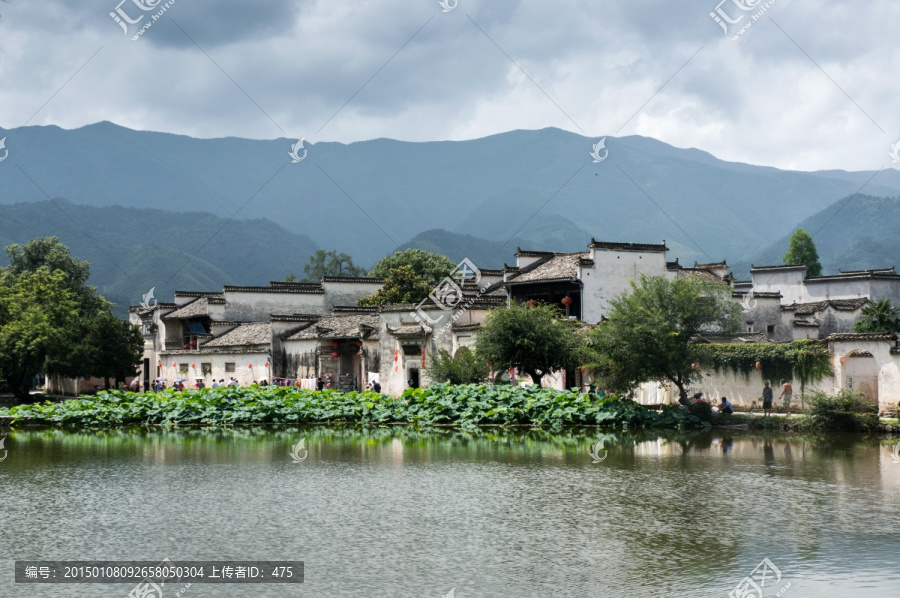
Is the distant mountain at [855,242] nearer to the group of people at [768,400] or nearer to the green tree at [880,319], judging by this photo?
the green tree at [880,319]

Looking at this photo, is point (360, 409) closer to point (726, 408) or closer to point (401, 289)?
point (726, 408)

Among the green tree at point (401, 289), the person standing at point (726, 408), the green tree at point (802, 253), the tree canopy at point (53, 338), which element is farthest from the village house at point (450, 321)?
the green tree at point (802, 253)

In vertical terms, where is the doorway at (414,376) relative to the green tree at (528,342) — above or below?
below

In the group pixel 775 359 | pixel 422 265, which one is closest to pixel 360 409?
pixel 775 359

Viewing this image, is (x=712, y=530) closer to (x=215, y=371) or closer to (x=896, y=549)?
(x=896, y=549)

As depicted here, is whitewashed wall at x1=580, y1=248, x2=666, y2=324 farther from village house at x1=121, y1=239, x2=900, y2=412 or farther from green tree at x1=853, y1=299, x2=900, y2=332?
green tree at x1=853, y1=299, x2=900, y2=332

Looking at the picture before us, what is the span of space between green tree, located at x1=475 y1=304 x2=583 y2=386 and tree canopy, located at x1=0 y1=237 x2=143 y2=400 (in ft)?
69.9

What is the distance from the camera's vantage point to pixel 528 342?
3247cm

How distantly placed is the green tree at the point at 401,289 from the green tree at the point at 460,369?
67.5ft

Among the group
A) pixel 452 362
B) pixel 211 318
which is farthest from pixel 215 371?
pixel 452 362

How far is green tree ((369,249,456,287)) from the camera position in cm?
6800

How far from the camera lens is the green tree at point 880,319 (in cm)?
4244

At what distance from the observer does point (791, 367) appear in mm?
30547

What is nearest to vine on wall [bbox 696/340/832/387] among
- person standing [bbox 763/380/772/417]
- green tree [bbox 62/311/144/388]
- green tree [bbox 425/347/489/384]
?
person standing [bbox 763/380/772/417]
